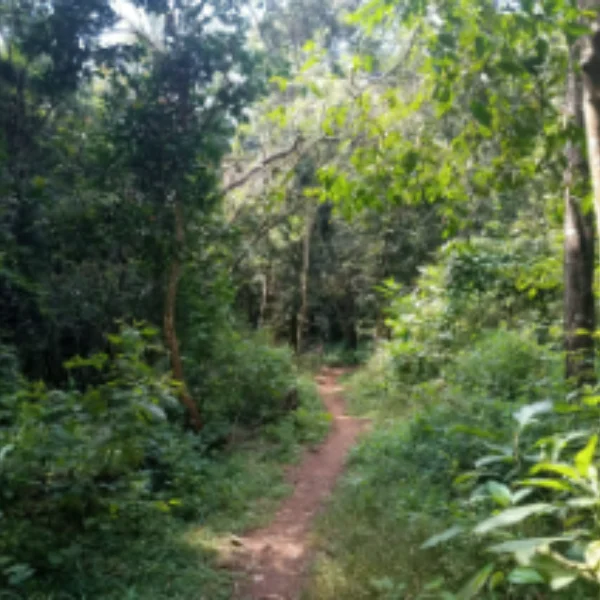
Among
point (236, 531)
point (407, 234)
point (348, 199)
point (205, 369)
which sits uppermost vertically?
point (407, 234)

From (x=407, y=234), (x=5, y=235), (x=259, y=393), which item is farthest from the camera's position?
(x=407, y=234)

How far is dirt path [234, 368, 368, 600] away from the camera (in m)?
4.16

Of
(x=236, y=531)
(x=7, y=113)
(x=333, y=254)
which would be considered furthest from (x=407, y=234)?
(x=236, y=531)

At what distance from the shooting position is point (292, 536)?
5.11m

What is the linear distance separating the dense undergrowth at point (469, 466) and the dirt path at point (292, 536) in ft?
0.83

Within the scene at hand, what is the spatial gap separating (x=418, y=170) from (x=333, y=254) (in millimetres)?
16639

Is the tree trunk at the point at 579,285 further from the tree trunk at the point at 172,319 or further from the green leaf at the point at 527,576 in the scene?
the tree trunk at the point at 172,319

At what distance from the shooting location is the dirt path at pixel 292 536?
4.16m

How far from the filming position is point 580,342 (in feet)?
15.7

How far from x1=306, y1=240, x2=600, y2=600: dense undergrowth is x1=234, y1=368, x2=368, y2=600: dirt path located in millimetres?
254

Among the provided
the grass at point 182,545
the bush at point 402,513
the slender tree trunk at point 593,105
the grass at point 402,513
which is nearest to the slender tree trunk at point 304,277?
the grass at point 402,513

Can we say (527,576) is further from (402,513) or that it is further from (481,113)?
(402,513)

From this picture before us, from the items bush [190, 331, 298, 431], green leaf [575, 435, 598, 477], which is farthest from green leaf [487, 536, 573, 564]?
bush [190, 331, 298, 431]

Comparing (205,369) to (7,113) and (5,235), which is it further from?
(7,113)
